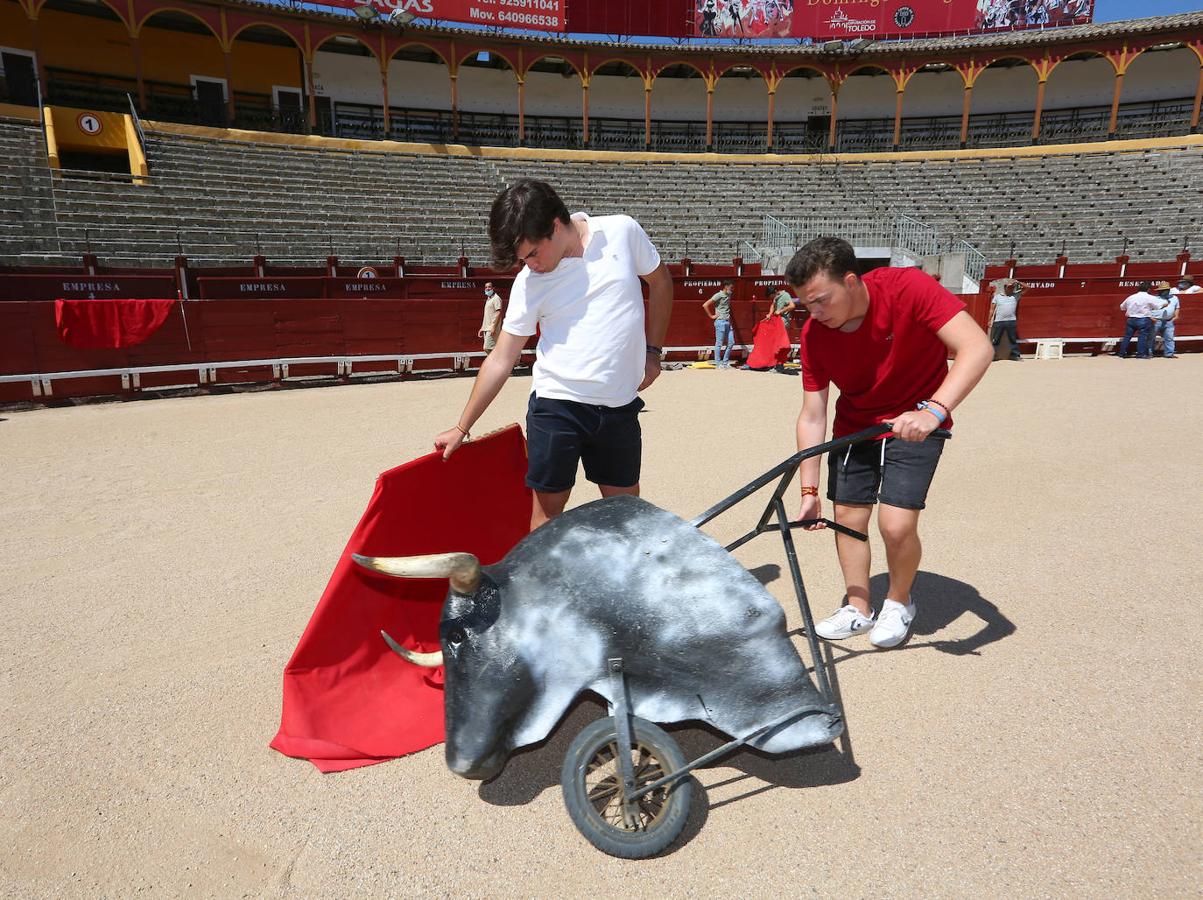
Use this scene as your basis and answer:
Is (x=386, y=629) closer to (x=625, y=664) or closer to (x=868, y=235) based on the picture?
(x=625, y=664)

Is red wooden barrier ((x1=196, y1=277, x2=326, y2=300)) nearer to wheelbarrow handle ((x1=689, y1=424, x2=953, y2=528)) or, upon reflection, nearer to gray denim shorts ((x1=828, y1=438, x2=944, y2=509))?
gray denim shorts ((x1=828, y1=438, x2=944, y2=509))

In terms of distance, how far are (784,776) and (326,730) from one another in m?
1.35

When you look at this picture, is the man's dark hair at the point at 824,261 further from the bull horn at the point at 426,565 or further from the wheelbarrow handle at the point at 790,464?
the bull horn at the point at 426,565

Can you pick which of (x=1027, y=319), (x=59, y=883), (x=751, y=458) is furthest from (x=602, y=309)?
(x=1027, y=319)

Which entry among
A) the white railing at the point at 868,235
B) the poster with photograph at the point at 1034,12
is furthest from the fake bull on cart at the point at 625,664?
the poster with photograph at the point at 1034,12

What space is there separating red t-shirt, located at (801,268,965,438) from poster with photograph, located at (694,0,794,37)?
3067 centimetres

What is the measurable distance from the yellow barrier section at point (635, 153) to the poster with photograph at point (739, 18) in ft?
18.5

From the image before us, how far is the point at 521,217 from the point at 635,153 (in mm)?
25696

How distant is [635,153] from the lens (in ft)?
84.4

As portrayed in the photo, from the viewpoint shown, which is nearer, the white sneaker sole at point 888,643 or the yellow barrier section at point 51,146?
the white sneaker sole at point 888,643

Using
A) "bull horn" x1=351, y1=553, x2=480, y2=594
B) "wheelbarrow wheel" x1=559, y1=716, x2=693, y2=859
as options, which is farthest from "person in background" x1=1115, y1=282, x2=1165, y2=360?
"bull horn" x1=351, y1=553, x2=480, y2=594

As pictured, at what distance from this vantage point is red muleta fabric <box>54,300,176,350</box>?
885 cm

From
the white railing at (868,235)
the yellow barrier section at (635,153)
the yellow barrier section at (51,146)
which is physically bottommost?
the white railing at (868,235)

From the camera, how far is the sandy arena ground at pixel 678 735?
173 cm
